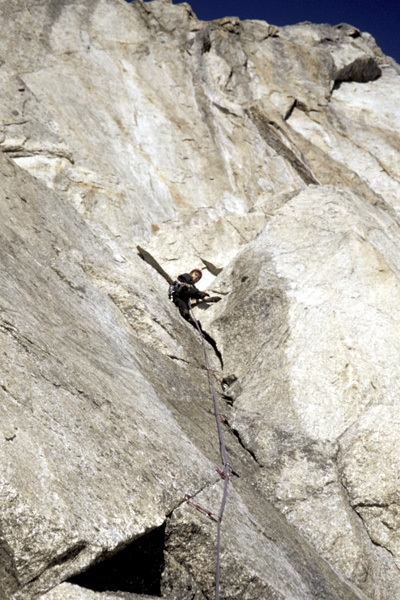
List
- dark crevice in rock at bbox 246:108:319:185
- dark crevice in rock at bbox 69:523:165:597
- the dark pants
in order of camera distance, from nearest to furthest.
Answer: dark crevice in rock at bbox 69:523:165:597, the dark pants, dark crevice in rock at bbox 246:108:319:185

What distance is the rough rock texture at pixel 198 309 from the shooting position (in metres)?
6.37

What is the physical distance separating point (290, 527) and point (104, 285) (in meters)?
6.19

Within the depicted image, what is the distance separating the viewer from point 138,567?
6527 mm

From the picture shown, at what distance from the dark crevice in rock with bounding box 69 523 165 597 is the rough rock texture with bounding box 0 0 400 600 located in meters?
0.03

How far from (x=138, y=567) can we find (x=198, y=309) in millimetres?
8351

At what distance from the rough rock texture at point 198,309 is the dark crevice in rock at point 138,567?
0.08ft

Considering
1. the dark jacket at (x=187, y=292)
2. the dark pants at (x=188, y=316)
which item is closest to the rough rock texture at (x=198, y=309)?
the dark pants at (x=188, y=316)

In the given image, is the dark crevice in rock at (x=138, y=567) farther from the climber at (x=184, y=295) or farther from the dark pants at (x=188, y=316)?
the climber at (x=184, y=295)

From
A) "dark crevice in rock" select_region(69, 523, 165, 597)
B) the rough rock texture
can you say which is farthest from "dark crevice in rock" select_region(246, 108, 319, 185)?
"dark crevice in rock" select_region(69, 523, 165, 597)

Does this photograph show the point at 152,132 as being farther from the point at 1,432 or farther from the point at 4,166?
the point at 1,432

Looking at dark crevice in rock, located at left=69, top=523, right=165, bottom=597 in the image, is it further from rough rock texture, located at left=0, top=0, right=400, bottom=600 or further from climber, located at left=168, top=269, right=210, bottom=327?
climber, located at left=168, top=269, right=210, bottom=327

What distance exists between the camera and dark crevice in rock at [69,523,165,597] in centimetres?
618

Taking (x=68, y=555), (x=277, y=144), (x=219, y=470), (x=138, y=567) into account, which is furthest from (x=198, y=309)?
(x=277, y=144)

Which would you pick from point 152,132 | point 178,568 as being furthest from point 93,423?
point 152,132
